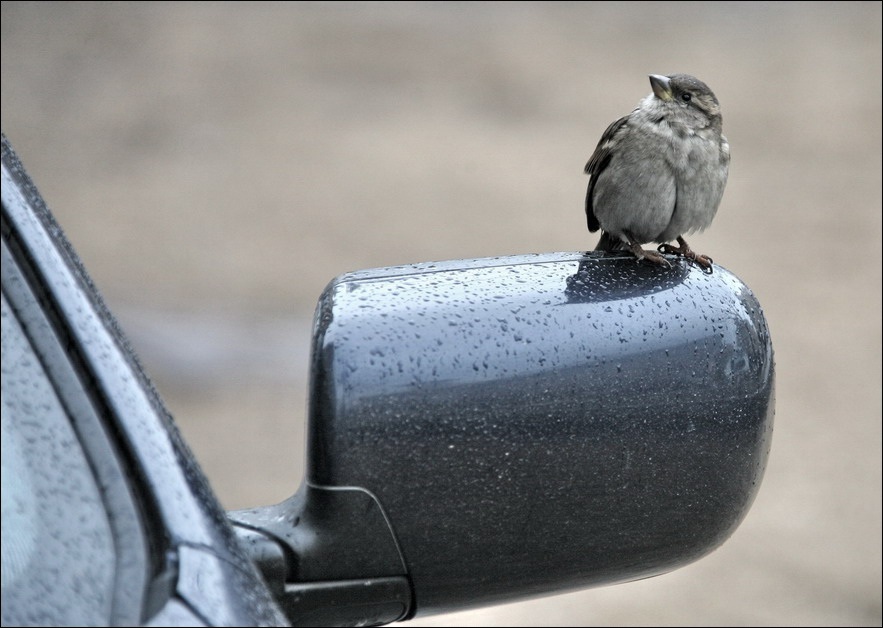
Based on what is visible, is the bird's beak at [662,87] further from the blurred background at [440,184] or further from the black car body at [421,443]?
the blurred background at [440,184]

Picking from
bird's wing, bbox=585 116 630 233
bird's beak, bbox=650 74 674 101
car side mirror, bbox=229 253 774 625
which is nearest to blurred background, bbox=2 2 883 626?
bird's wing, bbox=585 116 630 233

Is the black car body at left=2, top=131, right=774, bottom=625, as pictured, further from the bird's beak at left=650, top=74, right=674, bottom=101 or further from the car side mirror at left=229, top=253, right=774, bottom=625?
the bird's beak at left=650, top=74, right=674, bottom=101

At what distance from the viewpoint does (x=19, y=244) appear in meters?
1.26

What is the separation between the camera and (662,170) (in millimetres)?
2982

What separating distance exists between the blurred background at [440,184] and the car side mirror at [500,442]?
10.9 ft

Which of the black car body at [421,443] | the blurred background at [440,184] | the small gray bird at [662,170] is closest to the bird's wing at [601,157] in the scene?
the small gray bird at [662,170]

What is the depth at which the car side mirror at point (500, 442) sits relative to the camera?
1.39 metres

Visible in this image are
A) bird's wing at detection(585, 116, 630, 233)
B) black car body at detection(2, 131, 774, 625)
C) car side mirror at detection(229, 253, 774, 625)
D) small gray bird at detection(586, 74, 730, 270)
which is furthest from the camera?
bird's wing at detection(585, 116, 630, 233)

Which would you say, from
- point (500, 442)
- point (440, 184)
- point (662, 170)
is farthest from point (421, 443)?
point (440, 184)

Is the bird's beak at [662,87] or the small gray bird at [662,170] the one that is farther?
the bird's beak at [662,87]

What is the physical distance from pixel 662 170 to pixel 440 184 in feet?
21.3

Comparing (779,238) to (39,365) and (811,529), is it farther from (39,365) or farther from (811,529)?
(39,365)

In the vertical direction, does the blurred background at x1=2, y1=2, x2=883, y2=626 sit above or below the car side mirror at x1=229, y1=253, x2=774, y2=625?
below

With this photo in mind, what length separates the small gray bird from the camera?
2943 mm
